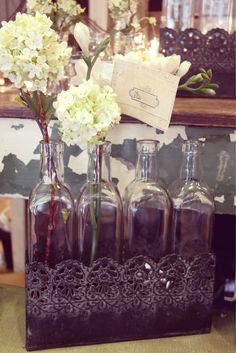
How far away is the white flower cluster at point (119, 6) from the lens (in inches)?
48.2

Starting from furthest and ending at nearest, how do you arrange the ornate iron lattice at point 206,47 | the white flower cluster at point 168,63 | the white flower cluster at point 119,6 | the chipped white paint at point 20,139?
the white flower cluster at point 119,6, the ornate iron lattice at point 206,47, the chipped white paint at point 20,139, the white flower cluster at point 168,63

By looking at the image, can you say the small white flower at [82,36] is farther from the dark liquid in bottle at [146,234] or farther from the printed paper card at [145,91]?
the dark liquid in bottle at [146,234]

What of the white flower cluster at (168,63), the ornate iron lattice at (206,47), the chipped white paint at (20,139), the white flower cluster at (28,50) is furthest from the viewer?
the ornate iron lattice at (206,47)

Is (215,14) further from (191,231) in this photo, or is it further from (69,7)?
(191,231)

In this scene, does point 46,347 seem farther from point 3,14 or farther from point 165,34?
point 3,14

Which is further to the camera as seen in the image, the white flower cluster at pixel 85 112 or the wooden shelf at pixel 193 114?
the wooden shelf at pixel 193 114

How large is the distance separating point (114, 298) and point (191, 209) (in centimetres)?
21

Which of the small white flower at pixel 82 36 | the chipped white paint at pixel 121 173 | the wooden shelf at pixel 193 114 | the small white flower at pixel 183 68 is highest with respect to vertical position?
the small white flower at pixel 82 36

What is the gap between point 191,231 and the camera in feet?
3.12

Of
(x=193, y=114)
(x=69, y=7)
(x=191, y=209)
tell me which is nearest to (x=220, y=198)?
(x=191, y=209)

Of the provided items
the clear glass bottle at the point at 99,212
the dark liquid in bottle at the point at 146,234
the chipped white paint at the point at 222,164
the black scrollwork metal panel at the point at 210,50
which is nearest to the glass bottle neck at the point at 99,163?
the clear glass bottle at the point at 99,212

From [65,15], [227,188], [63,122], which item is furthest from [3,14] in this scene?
[227,188]

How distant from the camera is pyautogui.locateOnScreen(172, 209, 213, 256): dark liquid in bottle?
943mm

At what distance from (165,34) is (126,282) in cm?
55
